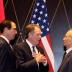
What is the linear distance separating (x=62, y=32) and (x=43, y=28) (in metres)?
0.40

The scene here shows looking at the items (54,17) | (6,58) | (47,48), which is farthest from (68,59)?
(54,17)

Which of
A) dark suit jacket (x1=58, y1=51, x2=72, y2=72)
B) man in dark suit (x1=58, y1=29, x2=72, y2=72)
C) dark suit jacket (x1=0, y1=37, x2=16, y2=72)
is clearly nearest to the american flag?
man in dark suit (x1=58, y1=29, x2=72, y2=72)

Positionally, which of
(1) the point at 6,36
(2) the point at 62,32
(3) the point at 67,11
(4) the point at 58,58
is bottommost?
(4) the point at 58,58

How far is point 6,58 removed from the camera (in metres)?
2.62

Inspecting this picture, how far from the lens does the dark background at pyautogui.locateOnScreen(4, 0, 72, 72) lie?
4363 millimetres

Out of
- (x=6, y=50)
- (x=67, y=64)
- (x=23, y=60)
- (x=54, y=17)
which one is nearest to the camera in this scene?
(x=6, y=50)

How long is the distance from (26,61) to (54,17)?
164cm

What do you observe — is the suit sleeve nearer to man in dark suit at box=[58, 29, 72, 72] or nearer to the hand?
the hand

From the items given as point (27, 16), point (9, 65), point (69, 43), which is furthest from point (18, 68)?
point (27, 16)

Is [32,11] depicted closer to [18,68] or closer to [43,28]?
[43,28]

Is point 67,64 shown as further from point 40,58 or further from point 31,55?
point 31,55

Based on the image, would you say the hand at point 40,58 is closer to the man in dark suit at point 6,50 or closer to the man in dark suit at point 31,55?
the man in dark suit at point 31,55

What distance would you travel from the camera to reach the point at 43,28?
13.4 feet

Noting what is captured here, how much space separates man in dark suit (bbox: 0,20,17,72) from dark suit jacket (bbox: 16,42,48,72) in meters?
0.15
